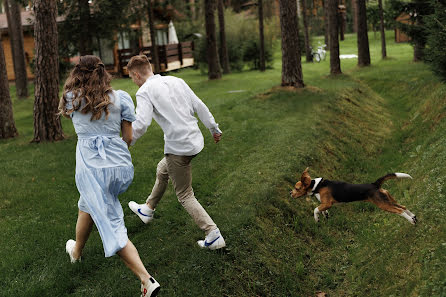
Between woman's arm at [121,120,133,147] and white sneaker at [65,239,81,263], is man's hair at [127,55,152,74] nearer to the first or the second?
woman's arm at [121,120,133,147]

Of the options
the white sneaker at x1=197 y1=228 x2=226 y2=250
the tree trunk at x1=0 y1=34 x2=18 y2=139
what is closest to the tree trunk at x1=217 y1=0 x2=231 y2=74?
the tree trunk at x1=0 y1=34 x2=18 y2=139

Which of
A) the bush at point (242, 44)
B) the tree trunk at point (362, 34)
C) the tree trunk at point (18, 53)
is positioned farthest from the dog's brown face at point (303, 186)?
the bush at point (242, 44)

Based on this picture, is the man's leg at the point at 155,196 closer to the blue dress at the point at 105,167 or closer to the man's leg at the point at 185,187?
the man's leg at the point at 185,187

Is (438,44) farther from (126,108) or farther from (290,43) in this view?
(126,108)

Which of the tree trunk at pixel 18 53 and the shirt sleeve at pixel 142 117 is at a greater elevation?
the tree trunk at pixel 18 53

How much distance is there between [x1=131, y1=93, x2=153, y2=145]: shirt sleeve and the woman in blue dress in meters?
0.31

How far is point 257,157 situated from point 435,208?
4.47 m

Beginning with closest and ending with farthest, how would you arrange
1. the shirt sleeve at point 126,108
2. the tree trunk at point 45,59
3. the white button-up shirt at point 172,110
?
the shirt sleeve at point 126,108
the white button-up shirt at point 172,110
the tree trunk at point 45,59

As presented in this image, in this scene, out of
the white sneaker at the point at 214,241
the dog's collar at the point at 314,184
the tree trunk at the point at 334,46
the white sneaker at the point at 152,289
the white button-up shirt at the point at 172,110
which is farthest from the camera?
the tree trunk at the point at 334,46

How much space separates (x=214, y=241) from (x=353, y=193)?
1714 millimetres

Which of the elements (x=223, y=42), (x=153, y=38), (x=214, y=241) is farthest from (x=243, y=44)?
(x=214, y=241)

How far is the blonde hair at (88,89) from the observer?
4809 mm

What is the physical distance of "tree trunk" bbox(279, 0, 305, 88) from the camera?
16266 mm

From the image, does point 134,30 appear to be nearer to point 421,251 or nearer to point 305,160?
point 305,160
